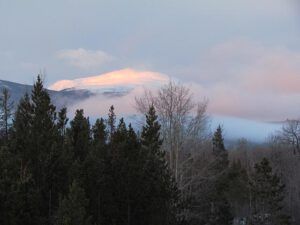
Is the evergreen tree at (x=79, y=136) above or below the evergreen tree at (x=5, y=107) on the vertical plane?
below

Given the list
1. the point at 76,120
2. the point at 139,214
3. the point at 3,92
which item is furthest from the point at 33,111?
the point at 3,92

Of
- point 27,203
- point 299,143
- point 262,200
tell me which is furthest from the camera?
point 299,143

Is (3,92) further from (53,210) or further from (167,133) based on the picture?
(53,210)

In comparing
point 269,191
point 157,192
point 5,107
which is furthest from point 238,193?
point 157,192

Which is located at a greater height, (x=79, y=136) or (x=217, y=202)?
(x=79, y=136)

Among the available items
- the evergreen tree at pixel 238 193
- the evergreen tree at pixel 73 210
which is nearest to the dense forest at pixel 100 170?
the evergreen tree at pixel 73 210

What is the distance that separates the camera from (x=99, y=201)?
25297 mm

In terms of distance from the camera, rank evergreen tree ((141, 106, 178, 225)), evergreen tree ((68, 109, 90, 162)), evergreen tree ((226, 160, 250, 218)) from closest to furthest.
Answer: evergreen tree ((68, 109, 90, 162)) → evergreen tree ((141, 106, 178, 225)) → evergreen tree ((226, 160, 250, 218))

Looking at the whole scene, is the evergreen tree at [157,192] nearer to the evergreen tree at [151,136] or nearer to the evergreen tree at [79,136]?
→ the evergreen tree at [151,136]

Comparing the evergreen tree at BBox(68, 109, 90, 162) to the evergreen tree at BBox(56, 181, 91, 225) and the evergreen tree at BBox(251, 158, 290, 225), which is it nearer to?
the evergreen tree at BBox(56, 181, 91, 225)

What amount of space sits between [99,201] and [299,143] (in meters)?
A: 70.6

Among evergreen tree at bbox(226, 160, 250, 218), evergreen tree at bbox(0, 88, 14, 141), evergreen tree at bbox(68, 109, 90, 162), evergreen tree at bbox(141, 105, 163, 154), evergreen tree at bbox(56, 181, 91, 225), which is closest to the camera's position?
→ evergreen tree at bbox(56, 181, 91, 225)

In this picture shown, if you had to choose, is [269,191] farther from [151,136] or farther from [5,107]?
[5,107]

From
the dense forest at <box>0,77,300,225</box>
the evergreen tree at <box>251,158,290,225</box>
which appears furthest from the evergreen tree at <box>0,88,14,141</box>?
the evergreen tree at <box>251,158,290,225</box>
